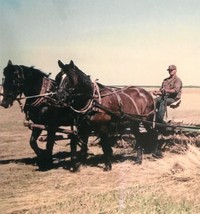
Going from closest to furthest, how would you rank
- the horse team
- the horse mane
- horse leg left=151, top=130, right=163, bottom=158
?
the horse team < the horse mane < horse leg left=151, top=130, right=163, bottom=158

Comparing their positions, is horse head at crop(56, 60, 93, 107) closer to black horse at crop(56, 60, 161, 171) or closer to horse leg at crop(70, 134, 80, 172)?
black horse at crop(56, 60, 161, 171)

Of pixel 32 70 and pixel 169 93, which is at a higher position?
pixel 32 70

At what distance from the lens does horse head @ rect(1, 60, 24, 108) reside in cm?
900

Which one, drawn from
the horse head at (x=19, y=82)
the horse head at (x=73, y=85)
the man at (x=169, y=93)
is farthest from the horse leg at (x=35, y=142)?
the man at (x=169, y=93)

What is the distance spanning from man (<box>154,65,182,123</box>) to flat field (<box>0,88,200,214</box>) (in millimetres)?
1513

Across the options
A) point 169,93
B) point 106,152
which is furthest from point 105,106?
point 169,93

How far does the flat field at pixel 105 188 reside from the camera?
6523mm

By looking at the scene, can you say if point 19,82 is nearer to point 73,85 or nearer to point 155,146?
point 73,85

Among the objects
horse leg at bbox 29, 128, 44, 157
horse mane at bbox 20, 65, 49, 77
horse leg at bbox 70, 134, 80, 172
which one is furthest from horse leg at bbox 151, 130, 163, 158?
Result: horse mane at bbox 20, 65, 49, 77

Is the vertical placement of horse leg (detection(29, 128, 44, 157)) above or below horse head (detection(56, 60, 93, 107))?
below

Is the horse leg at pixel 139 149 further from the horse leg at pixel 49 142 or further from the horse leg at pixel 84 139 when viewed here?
the horse leg at pixel 49 142

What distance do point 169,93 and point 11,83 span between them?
440 centimetres

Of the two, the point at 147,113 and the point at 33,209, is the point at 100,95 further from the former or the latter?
the point at 33,209

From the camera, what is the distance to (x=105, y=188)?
7812mm
